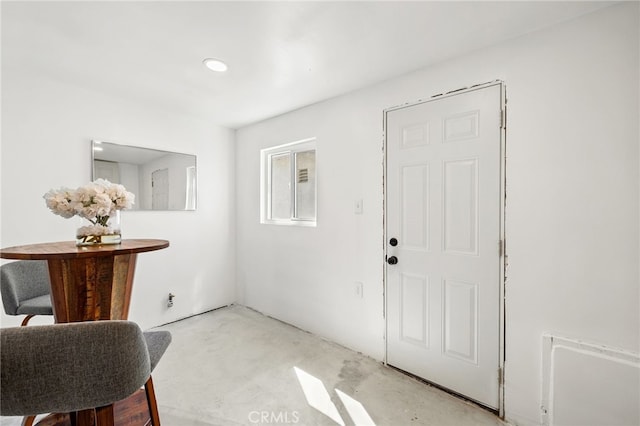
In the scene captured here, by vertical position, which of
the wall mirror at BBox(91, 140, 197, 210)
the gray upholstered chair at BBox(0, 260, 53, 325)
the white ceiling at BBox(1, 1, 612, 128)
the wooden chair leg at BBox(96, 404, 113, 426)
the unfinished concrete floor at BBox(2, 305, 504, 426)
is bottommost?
the unfinished concrete floor at BBox(2, 305, 504, 426)

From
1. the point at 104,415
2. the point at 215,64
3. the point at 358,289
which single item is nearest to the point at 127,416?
the point at 104,415

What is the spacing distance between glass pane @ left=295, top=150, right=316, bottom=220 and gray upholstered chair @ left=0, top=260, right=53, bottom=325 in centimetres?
213

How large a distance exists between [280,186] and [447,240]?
6.82 ft

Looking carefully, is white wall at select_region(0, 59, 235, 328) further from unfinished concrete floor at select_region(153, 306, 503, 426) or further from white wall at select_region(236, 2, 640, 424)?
white wall at select_region(236, 2, 640, 424)

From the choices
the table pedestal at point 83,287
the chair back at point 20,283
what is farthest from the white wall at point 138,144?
the table pedestal at point 83,287

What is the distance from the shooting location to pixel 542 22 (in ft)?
5.29

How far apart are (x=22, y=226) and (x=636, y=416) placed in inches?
162

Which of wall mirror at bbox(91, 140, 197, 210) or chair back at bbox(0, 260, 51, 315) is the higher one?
wall mirror at bbox(91, 140, 197, 210)

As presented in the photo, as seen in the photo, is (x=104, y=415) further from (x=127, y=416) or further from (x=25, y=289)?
(x=25, y=289)

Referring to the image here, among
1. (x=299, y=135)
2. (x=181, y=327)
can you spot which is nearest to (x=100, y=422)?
(x=181, y=327)

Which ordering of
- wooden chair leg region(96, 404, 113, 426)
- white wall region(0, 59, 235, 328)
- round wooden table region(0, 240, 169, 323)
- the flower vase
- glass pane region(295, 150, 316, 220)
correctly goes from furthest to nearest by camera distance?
1. glass pane region(295, 150, 316, 220)
2. white wall region(0, 59, 235, 328)
3. the flower vase
4. round wooden table region(0, 240, 169, 323)
5. wooden chair leg region(96, 404, 113, 426)

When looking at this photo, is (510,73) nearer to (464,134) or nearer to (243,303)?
(464,134)

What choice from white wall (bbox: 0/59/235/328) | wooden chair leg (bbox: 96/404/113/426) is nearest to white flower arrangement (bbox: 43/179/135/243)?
wooden chair leg (bbox: 96/404/113/426)

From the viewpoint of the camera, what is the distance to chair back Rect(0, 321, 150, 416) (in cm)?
82
